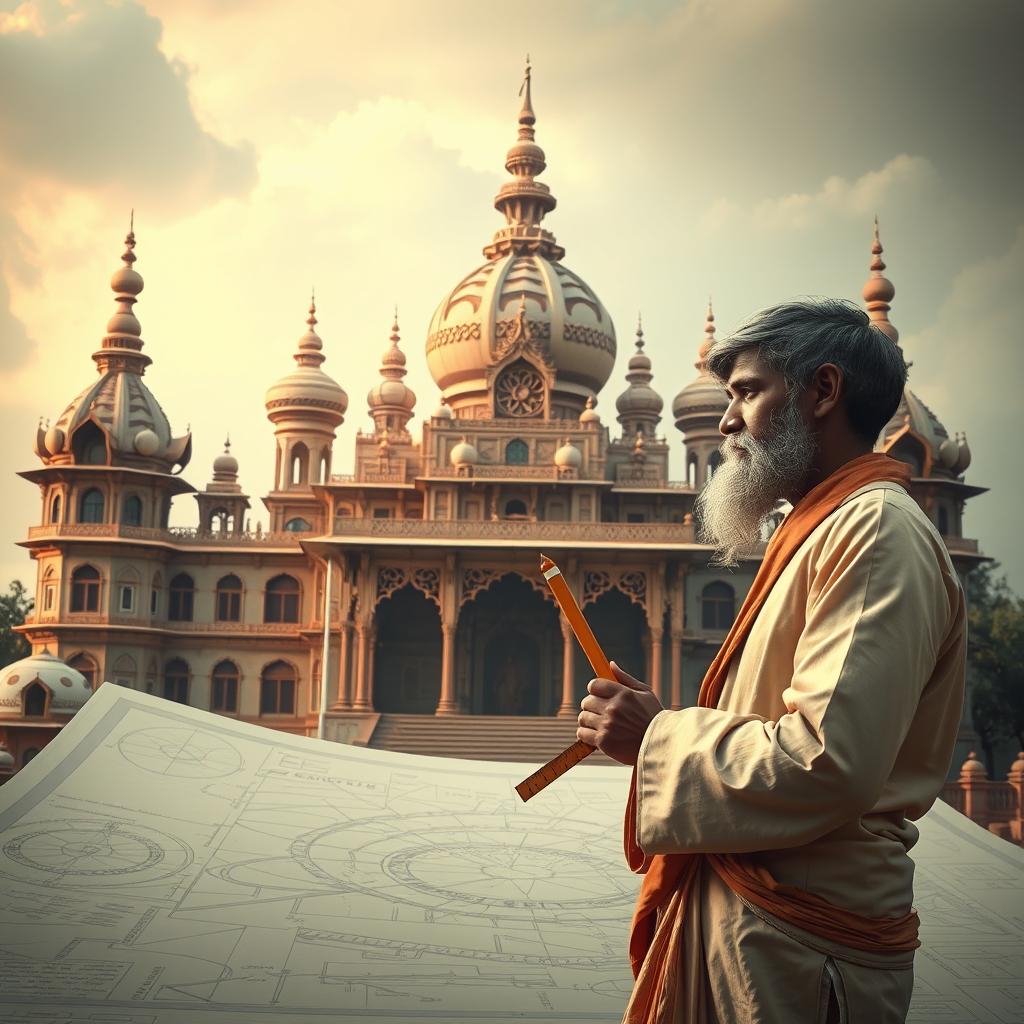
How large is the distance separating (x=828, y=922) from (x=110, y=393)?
3555cm

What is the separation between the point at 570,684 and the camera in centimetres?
2844

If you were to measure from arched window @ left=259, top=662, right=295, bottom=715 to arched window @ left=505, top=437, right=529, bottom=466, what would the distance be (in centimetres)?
853

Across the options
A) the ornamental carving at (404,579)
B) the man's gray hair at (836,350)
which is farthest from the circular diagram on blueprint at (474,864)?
the ornamental carving at (404,579)

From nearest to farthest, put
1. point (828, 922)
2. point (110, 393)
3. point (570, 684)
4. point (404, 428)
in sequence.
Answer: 1. point (828, 922)
2. point (570, 684)
3. point (110, 393)
4. point (404, 428)

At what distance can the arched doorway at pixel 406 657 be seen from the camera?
1239 inches

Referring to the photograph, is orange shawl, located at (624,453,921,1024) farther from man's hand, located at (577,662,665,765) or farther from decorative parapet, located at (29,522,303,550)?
decorative parapet, located at (29,522,303,550)

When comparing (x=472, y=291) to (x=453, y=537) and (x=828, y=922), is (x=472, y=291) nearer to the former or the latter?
(x=453, y=537)

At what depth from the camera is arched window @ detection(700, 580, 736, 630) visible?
116 feet

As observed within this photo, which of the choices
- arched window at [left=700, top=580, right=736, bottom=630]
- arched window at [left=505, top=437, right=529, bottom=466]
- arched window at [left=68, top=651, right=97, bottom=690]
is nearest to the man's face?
arched window at [left=505, top=437, right=529, bottom=466]

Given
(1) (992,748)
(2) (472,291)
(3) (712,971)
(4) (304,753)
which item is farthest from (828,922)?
(1) (992,748)

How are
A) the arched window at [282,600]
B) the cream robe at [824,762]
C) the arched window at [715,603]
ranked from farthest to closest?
the arched window at [282,600], the arched window at [715,603], the cream robe at [824,762]

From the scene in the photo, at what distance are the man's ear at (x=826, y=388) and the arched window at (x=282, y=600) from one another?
3362cm

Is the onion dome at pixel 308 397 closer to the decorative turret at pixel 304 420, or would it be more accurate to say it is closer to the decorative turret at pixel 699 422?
the decorative turret at pixel 304 420

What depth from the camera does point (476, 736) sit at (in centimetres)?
2698
